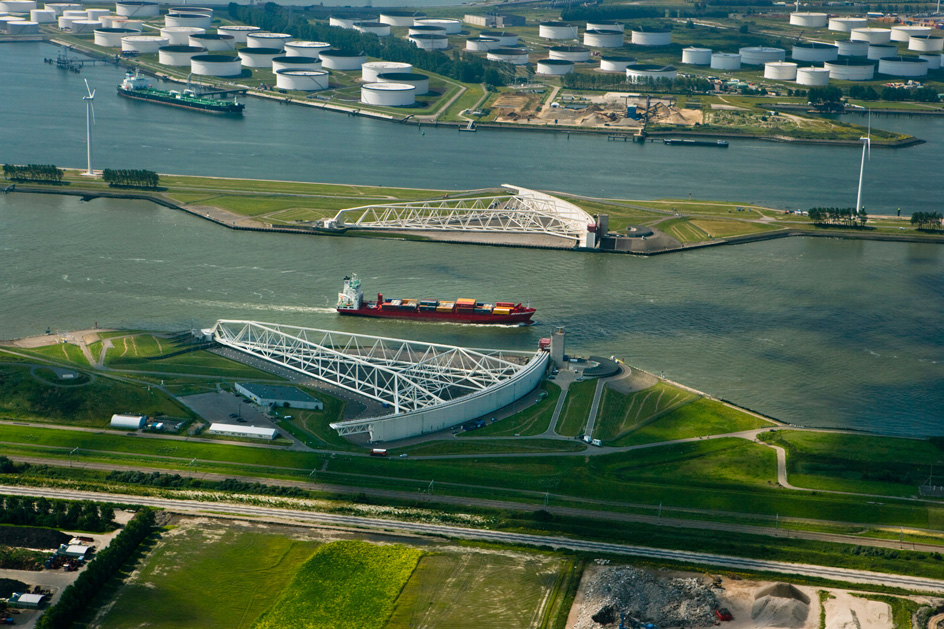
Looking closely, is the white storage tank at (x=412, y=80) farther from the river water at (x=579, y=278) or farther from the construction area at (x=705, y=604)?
the construction area at (x=705, y=604)

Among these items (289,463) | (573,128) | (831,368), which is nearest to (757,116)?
(573,128)

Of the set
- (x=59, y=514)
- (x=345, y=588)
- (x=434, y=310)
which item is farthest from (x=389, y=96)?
(x=345, y=588)

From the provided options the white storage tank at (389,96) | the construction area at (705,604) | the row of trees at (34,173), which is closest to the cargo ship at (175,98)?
the white storage tank at (389,96)

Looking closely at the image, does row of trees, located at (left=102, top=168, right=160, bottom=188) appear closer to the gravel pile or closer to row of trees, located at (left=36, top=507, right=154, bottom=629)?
row of trees, located at (left=36, top=507, right=154, bottom=629)

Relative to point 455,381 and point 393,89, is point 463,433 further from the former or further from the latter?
point 393,89

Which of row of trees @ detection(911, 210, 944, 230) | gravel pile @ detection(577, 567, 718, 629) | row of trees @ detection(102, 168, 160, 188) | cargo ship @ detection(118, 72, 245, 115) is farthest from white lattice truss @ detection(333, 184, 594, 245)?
cargo ship @ detection(118, 72, 245, 115)
